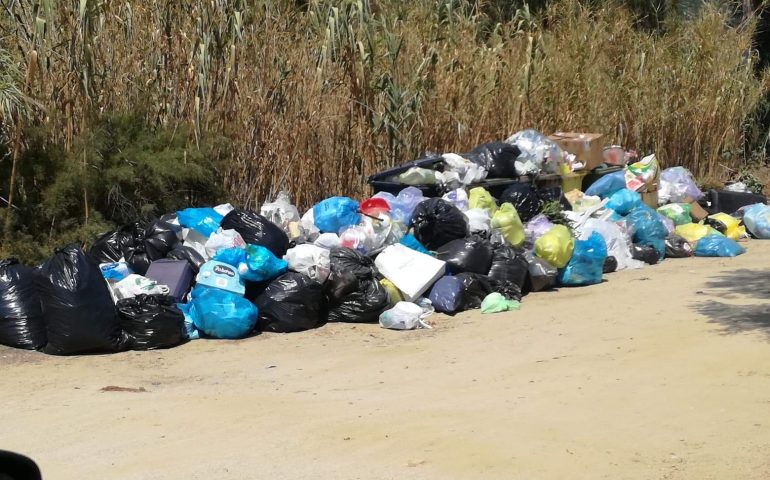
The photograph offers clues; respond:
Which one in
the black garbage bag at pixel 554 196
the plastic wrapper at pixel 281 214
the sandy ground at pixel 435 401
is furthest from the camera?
the black garbage bag at pixel 554 196

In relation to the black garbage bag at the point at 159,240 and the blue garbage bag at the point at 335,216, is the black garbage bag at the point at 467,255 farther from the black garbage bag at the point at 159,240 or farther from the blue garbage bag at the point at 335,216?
the black garbage bag at the point at 159,240

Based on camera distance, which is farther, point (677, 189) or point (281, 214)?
point (677, 189)

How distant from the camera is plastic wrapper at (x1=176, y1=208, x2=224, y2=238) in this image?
899 cm

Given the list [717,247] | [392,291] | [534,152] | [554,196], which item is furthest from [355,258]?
[717,247]

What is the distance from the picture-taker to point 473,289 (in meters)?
9.12

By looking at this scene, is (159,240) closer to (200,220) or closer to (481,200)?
(200,220)

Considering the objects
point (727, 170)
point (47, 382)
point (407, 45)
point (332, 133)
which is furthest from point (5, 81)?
point (727, 170)

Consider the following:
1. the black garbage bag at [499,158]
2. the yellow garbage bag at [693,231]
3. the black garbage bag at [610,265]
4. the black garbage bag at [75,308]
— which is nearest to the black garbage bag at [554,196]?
the black garbage bag at [499,158]

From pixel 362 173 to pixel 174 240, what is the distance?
3.07m

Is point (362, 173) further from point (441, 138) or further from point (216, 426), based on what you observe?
point (216, 426)

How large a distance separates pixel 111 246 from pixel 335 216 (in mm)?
Answer: 1950

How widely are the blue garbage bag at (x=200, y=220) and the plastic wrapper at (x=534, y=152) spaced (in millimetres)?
3962

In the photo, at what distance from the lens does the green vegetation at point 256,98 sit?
352 inches

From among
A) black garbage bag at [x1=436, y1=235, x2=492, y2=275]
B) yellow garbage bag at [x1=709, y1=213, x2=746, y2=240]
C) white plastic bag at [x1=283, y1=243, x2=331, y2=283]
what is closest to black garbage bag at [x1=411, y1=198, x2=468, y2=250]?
black garbage bag at [x1=436, y1=235, x2=492, y2=275]
